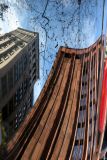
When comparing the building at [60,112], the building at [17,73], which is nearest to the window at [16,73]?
the building at [17,73]

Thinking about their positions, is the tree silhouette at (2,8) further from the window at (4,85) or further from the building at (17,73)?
the window at (4,85)

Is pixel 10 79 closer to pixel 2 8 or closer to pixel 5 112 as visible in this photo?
pixel 5 112

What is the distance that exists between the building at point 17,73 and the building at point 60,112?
0.16 feet

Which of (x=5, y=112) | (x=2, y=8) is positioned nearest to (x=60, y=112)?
(x=5, y=112)

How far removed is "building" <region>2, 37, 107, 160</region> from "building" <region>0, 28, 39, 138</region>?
47 millimetres

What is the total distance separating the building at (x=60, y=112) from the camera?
1.37m

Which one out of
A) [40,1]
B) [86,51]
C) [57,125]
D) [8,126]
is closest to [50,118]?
[57,125]

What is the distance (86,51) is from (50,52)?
0.22m

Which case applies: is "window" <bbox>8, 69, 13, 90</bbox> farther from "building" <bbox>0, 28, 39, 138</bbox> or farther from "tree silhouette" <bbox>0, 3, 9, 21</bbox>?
"tree silhouette" <bbox>0, 3, 9, 21</bbox>

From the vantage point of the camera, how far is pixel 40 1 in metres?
1.27

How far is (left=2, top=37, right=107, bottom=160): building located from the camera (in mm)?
1369

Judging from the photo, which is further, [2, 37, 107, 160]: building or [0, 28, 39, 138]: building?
[2, 37, 107, 160]: building

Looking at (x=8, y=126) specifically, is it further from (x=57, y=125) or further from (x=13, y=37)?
(x=13, y=37)

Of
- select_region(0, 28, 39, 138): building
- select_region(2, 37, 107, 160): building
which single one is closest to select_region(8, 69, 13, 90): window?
select_region(0, 28, 39, 138): building
